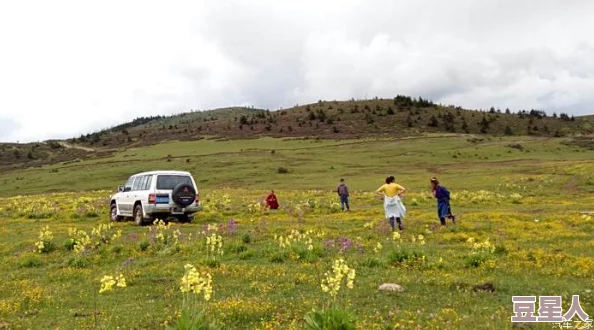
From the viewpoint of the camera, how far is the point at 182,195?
25.3 meters

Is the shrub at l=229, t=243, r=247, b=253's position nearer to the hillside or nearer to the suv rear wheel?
the suv rear wheel

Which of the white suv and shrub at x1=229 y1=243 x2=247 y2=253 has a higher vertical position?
the white suv

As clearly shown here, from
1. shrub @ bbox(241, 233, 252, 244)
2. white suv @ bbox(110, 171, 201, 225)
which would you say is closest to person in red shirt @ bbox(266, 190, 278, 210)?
white suv @ bbox(110, 171, 201, 225)

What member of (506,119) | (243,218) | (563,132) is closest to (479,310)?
(243,218)

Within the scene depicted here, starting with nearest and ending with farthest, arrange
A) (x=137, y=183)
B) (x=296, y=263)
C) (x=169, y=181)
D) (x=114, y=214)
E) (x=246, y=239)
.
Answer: (x=296, y=263)
(x=246, y=239)
(x=169, y=181)
(x=137, y=183)
(x=114, y=214)

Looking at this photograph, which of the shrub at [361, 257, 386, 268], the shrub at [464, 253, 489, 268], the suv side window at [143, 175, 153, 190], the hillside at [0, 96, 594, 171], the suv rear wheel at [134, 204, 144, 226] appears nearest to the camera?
the shrub at [464, 253, 489, 268]

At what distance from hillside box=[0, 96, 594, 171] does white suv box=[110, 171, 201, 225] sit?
8604 centimetres

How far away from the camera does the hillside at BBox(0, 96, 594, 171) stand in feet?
393

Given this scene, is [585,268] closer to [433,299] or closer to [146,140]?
[433,299]

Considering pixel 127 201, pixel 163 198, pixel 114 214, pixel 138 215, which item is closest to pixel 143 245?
pixel 163 198

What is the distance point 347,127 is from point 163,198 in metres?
99.1

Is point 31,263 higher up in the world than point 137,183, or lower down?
lower down

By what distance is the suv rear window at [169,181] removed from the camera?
84.2ft

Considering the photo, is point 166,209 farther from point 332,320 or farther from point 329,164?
point 329,164
